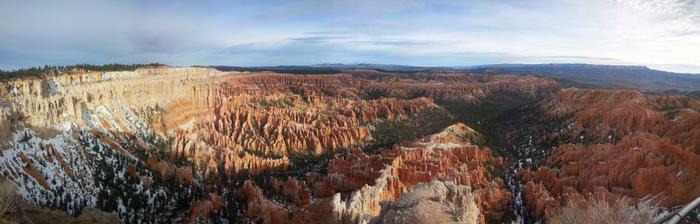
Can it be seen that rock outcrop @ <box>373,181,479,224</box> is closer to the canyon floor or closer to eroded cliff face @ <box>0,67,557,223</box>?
the canyon floor

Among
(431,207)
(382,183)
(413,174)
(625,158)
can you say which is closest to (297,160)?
(413,174)

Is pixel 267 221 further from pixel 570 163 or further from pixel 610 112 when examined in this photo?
pixel 610 112

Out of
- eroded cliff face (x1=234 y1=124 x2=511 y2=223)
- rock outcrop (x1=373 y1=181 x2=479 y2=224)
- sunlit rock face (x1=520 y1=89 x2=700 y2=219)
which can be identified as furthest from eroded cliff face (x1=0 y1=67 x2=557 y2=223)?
sunlit rock face (x1=520 y1=89 x2=700 y2=219)

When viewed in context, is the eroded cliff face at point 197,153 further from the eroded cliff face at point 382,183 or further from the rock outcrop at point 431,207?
the rock outcrop at point 431,207

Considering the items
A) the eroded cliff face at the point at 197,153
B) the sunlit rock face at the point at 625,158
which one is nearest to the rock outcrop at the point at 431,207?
the eroded cliff face at the point at 197,153

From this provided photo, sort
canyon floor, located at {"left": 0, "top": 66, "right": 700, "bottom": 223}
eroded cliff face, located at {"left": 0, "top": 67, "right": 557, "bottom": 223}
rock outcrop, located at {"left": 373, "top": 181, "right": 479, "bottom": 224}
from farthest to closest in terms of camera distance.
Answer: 1. eroded cliff face, located at {"left": 0, "top": 67, "right": 557, "bottom": 223}
2. canyon floor, located at {"left": 0, "top": 66, "right": 700, "bottom": 223}
3. rock outcrop, located at {"left": 373, "top": 181, "right": 479, "bottom": 224}

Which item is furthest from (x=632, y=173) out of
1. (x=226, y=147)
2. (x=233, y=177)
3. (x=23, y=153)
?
(x=23, y=153)
